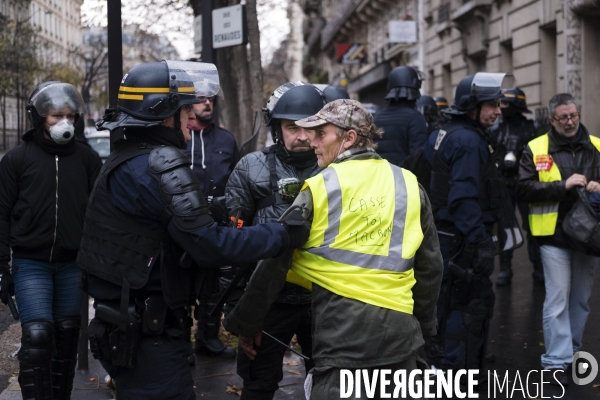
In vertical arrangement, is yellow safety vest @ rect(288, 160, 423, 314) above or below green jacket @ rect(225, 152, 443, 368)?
above

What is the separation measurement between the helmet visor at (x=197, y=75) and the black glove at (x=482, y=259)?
230 centimetres

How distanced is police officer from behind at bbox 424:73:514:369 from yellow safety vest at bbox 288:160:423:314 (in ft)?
6.84

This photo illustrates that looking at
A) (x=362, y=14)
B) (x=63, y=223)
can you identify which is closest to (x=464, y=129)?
(x=63, y=223)

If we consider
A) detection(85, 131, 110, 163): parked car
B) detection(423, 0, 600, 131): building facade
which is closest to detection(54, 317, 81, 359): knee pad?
detection(423, 0, 600, 131): building facade

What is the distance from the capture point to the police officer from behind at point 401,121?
7.86 metres

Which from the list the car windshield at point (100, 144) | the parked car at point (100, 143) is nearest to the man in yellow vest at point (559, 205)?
the parked car at point (100, 143)

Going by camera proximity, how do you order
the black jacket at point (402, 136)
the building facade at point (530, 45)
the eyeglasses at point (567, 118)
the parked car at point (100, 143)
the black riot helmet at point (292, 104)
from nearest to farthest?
the black riot helmet at point (292, 104) < the eyeglasses at point (567, 118) < the black jacket at point (402, 136) < the building facade at point (530, 45) < the parked car at point (100, 143)

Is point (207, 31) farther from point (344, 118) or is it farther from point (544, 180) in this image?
point (344, 118)

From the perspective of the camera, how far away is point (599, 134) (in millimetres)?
14273

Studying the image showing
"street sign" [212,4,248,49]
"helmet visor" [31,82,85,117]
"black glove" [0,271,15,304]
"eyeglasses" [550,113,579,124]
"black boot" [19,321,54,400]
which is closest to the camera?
"black boot" [19,321,54,400]

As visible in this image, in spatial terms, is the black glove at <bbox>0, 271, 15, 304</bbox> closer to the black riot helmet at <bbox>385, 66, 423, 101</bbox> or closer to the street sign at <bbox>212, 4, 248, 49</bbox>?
the black riot helmet at <bbox>385, 66, 423, 101</bbox>

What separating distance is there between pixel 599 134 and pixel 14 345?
413 inches

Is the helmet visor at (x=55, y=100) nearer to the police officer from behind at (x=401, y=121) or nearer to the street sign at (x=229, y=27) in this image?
the police officer from behind at (x=401, y=121)

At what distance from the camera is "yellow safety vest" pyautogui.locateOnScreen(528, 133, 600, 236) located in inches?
233
